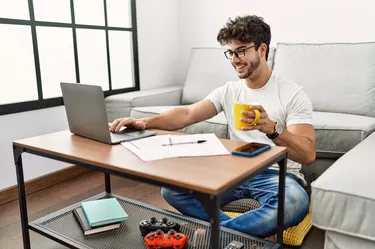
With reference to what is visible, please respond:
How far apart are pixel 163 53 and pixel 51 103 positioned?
1226 mm

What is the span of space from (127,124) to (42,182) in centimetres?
118

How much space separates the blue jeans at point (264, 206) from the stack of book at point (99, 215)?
9.9 inches

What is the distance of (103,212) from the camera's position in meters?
1.53

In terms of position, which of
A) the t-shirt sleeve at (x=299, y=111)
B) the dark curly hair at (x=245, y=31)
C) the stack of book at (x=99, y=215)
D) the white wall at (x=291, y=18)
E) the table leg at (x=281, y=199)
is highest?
the white wall at (x=291, y=18)

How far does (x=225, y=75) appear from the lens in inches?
111

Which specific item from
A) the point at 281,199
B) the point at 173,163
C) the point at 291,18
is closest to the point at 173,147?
the point at 173,163

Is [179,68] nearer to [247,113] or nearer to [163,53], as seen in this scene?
[163,53]

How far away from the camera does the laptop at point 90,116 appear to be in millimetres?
1257

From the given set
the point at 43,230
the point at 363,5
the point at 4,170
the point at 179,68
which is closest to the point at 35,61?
the point at 4,170

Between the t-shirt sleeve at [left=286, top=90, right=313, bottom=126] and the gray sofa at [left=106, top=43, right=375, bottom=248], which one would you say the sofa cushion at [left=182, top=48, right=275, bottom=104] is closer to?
the gray sofa at [left=106, top=43, right=375, bottom=248]

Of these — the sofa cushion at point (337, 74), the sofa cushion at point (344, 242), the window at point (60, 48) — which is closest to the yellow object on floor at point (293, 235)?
the sofa cushion at point (344, 242)

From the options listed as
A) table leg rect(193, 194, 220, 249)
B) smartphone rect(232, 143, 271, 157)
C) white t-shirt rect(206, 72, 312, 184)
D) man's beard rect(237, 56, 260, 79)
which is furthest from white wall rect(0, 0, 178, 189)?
table leg rect(193, 194, 220, 249)

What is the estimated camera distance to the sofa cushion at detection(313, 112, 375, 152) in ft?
6.12

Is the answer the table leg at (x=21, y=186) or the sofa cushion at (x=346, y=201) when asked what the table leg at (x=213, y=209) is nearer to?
the sofa cushion at (x=346, y=201)
